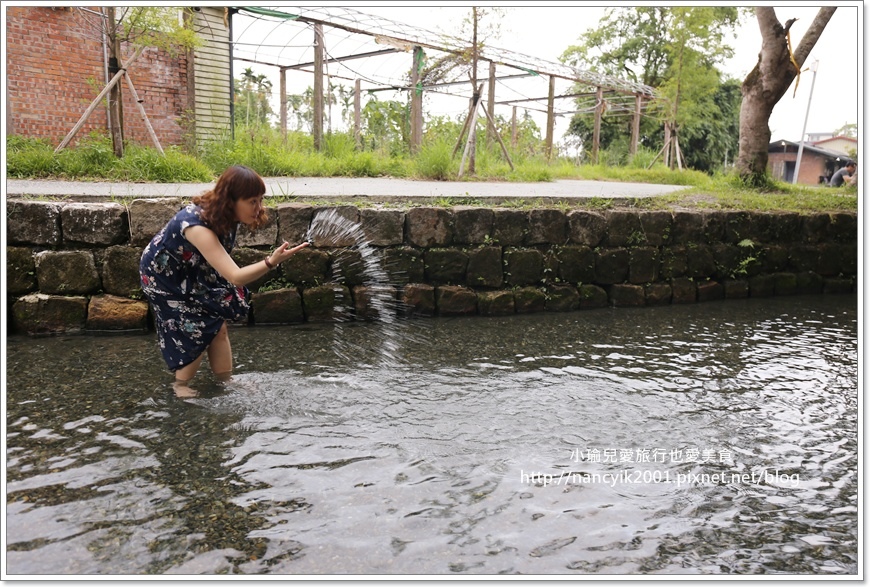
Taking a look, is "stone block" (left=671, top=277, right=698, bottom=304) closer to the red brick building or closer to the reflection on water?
the reflection on water

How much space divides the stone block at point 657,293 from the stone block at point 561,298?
3.19 feet

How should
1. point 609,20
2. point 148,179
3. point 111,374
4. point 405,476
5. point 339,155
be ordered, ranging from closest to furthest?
point 405,476
point 111,374
point 148,179
point 339,155
point 609,20

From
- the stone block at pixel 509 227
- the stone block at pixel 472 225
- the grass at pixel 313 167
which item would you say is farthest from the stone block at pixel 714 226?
the stone block at pixel 472 225

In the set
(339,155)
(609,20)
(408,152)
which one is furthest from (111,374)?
(609,20)

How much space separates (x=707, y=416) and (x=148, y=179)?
6.84 metres

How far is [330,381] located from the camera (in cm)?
452

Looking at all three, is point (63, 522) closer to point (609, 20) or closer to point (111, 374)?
point (111, 374)

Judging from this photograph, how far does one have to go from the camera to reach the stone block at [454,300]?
6.72m

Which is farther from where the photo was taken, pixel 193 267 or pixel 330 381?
pixel 330 381

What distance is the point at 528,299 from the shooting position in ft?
23.1

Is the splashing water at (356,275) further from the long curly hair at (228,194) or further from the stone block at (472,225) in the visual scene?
the long curly hair at (228,194)

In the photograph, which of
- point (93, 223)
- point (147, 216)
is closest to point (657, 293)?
point (147, 216)

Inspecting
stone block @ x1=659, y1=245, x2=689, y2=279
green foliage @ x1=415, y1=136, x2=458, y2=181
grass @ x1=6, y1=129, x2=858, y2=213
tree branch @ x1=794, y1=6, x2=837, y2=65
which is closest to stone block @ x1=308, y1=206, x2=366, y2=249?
grass @ x1=6, y1=129, x2=858, y2=213

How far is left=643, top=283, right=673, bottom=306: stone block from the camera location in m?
7.69
